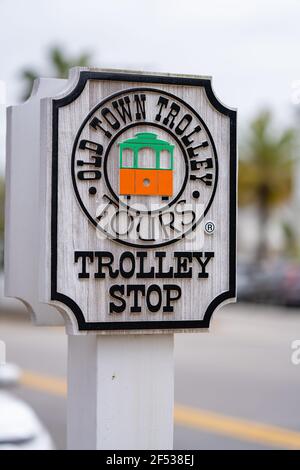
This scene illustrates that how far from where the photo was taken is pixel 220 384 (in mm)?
12062

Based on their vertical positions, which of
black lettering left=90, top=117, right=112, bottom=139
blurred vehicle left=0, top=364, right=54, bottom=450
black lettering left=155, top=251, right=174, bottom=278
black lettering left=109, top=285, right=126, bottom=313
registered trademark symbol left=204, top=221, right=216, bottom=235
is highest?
black lettering left=90, top=117, right=112, bottom=139

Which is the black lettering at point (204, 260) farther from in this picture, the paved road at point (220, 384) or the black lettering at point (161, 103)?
the paved road at point (220, 384)

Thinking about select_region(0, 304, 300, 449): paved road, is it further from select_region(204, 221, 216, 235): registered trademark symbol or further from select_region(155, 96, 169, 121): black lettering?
select_region(155, 96, 169, 121): black lettering

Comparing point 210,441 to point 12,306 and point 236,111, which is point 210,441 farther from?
point 12,306

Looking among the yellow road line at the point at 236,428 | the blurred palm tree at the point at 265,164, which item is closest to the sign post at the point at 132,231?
the yellow road line at the point at 236,428

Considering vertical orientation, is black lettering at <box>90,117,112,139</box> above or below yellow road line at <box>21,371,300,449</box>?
above

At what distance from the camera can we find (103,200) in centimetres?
307

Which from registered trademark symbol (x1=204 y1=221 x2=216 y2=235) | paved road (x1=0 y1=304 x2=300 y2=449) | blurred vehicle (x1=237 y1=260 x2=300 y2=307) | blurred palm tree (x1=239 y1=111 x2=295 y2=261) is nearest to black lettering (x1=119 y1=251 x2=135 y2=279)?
registered trademark symbol (x1=204 y1=221 x2=216 y2=235)

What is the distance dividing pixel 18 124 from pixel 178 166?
0.57 metres

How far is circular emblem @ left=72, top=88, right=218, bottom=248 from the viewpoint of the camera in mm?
3070

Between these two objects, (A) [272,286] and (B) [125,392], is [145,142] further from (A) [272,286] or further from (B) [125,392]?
(A) [272,286]

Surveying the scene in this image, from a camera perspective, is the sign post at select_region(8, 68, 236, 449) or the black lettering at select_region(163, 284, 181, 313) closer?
the sign post at select_region(8, 68, 236, 449)

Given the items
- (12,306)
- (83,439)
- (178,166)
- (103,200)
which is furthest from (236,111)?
(12,306)

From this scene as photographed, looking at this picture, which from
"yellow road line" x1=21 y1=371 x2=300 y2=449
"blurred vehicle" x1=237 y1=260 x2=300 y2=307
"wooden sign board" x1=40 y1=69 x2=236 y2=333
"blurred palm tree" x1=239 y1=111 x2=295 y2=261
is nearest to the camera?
"wooden sign board" x1=40 y1=69 x2=236 y2=333
